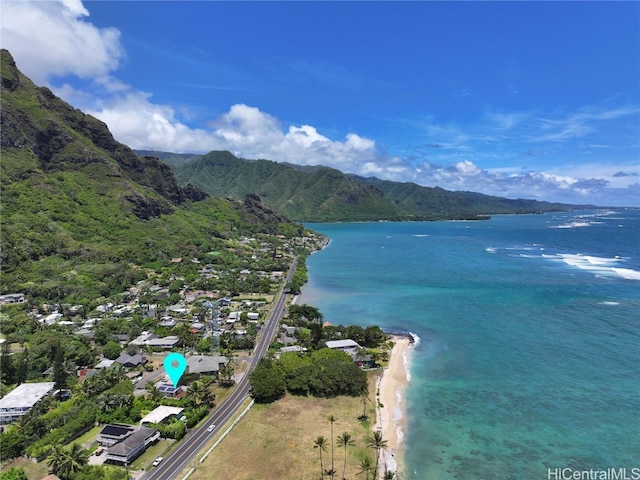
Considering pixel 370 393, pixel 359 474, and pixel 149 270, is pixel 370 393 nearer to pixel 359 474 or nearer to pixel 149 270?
pixel 359 474

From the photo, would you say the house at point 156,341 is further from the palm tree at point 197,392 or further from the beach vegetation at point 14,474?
the beach vegetation at point 14,474

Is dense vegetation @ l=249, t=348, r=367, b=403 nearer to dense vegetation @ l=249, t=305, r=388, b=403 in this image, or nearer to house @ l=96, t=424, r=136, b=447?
dense vegetation @ l=249, t=305, r=388, b=403

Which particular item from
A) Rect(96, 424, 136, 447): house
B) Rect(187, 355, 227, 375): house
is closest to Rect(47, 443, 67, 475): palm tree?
Rect(96, 424, 136, 447): house

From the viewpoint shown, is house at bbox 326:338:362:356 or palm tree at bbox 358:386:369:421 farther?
house at bbox 326:338:362:356

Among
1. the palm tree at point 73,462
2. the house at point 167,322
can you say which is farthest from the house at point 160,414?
the house at point 167,322

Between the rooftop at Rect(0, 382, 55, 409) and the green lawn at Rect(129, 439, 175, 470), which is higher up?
the rooftop at Rect(0, 382, 55, 409)
